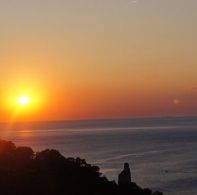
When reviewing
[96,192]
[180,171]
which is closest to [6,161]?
[96,192]

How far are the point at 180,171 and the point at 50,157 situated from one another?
233ft

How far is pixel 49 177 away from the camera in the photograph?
34.5 metres

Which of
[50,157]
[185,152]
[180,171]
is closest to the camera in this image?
[50,157]

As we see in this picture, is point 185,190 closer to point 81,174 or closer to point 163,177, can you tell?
point 163,177

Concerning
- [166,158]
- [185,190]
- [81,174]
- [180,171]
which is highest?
[166,158]

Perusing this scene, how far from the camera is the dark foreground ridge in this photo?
102 feet

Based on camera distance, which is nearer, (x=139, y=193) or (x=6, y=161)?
(x=139, y=193)

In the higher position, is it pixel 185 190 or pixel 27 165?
pixel 185 190

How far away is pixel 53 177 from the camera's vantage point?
34.5 metres

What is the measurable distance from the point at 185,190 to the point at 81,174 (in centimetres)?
5034

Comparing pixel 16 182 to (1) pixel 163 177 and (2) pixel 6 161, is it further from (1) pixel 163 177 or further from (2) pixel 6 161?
(1) pixel 163 177

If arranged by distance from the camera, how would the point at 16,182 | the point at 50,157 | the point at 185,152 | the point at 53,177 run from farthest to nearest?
the point at 185,152 < the point at 50,157 < the point at 53,177 < the point at 16,182

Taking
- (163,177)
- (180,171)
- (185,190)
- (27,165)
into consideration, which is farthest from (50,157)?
(180,171)

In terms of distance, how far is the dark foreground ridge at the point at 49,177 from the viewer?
1219 inches
